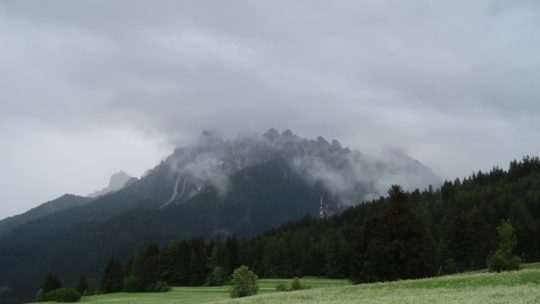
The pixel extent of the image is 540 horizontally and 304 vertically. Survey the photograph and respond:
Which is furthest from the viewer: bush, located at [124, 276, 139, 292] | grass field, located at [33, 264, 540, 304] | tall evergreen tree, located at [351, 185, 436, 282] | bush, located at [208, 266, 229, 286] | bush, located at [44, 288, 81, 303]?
bush, located at [124, 276, 139, 292]

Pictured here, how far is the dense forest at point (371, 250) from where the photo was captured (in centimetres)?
5919

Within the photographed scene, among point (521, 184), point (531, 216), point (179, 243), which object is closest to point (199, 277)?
point (179, 243)

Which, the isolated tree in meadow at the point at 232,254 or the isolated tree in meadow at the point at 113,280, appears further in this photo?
the isolated tree in meadow at the point at 232,254

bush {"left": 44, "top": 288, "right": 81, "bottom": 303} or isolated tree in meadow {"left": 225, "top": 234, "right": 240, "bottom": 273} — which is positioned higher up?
isolated tree in meadow {"left": 225, "top": 234, "right": 240, "bottom": 273}

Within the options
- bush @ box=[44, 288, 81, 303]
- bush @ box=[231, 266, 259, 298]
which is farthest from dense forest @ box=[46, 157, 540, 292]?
bush @ box=[44, 288, 81, 303]

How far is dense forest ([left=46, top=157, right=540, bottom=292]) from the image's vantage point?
2330 inches

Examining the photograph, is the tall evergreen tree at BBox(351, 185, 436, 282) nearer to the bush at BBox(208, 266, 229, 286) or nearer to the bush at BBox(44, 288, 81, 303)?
the bush at BBox(44, 288, 81, 303)

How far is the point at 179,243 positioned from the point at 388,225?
84.5 metres

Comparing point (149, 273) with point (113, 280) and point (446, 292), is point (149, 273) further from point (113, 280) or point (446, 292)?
point (446, 292)

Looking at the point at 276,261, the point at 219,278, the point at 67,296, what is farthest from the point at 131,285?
the point at 276,261

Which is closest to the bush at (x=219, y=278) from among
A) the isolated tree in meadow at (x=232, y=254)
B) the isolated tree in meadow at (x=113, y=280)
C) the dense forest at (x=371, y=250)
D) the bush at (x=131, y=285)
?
the dense forest at (x=371, y=250)

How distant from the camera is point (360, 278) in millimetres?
64250

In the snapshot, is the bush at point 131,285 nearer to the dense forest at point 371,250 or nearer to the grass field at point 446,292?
the dense forest at point 371,250

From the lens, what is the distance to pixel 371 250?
6034cm
